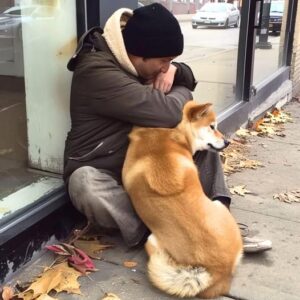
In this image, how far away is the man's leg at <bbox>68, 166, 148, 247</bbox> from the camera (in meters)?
3.02

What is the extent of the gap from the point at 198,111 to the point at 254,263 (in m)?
1.00

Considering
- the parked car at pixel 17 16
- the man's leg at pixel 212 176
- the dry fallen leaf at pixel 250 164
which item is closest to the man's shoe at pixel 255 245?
the man's leg at pixel 212 176

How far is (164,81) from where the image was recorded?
3.18 m

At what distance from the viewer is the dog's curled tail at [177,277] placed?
8.79ft

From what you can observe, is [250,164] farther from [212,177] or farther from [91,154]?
[91,154]

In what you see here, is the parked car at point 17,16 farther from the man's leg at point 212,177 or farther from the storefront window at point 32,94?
the man's leg at point 212,177

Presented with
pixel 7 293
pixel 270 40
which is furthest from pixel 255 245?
pixel 270 40

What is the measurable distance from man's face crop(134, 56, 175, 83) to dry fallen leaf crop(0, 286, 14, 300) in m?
1.41

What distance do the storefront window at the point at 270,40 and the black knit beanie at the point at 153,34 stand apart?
12.9ft

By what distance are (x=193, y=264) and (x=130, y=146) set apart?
764 millimetres

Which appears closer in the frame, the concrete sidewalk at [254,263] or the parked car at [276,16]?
the concrete sidewalk at [254,263]

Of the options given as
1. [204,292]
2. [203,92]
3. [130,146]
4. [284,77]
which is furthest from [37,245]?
[284,77]

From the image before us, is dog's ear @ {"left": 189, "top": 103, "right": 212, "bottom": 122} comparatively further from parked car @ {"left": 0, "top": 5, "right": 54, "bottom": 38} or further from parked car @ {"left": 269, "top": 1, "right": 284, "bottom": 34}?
parked car @ {"left": 269, "top": 1, "right": 284, "bottom": 34}

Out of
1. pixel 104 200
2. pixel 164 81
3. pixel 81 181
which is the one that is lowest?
pixel 104 200
